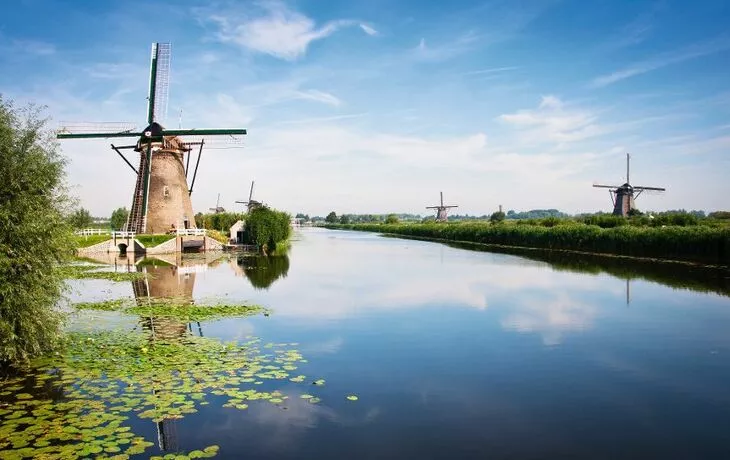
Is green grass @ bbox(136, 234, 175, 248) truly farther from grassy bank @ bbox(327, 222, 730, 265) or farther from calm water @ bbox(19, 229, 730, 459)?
grassy bank @ bbox(327, 222, 730, 265)

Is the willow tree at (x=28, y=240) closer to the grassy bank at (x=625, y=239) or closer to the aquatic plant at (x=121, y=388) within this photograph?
the aquatic plant at (x=121, y=388)

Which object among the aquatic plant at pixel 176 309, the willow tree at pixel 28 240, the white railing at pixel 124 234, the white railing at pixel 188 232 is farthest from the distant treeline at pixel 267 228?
the willow tree at pixel 28 240

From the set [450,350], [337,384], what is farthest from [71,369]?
[450,350]

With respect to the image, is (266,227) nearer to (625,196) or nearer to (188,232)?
(188,232)

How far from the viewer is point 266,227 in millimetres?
48688

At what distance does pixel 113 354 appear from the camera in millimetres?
10812

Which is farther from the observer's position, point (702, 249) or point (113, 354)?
point (702, 249)

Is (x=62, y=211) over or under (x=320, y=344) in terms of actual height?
over

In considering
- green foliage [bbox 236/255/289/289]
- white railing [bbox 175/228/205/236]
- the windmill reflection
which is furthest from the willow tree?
white railing [bbox 175/228/205/236]

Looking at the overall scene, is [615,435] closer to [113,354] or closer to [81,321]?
[113,354]

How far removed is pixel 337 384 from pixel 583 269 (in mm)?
25430

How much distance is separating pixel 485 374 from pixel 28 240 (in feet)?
29.8

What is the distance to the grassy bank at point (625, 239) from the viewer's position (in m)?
32.1

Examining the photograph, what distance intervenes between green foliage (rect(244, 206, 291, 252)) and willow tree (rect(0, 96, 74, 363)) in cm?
3776
